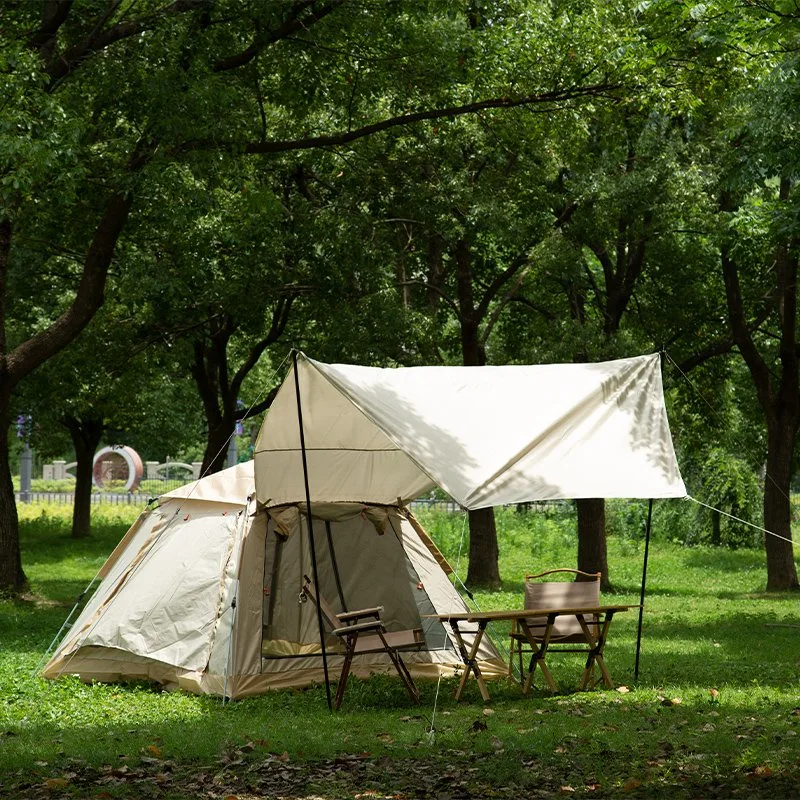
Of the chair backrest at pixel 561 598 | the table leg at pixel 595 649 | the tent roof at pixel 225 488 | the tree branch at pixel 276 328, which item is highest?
the tree branch at pixel 276 328

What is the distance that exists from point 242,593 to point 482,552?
32.3ft

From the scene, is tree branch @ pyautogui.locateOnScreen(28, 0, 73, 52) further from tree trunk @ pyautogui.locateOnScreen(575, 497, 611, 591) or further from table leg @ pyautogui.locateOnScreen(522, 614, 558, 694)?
tree trunk @ pyautogui.locateOnScreen(575, 497, 611, 591)

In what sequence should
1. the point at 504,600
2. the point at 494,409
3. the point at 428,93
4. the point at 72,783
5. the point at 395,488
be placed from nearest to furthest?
the point at 72,783 < the point at 494,409 < the point at 395,488 < the point at 428,93 < the point at 504,600

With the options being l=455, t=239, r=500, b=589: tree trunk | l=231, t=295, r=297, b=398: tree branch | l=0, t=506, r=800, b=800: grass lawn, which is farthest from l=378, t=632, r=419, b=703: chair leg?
l=231, t=295, r=297, b=398: tree branch

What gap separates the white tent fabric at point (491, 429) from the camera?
830 centimetres

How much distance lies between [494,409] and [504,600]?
7.96m

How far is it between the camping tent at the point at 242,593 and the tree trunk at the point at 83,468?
16347mm

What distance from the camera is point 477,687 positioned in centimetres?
976

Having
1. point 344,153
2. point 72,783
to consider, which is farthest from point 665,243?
point 72,783

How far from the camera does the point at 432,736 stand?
Result: 24.3 ft

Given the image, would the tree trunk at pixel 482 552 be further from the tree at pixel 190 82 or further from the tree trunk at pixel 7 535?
the tree trunk at pixel 7 535

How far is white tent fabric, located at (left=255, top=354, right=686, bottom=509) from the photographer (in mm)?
8297

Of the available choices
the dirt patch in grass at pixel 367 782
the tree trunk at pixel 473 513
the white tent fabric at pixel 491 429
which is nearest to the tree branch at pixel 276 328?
the tree trunk at pixel 473 513

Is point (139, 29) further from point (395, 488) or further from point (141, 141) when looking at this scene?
point (395, 488)
